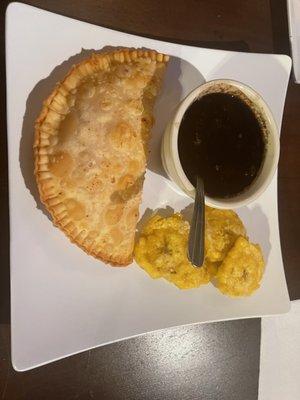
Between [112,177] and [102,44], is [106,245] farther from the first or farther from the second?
[102,44]

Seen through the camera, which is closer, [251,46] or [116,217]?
[116,217]

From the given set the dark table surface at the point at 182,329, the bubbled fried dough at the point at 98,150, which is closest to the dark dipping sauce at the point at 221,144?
the bubbled fried dough at the point at 98,150

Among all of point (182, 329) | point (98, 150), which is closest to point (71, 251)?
point (98, 150)

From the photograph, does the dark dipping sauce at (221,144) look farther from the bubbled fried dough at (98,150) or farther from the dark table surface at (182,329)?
the dark table surface at (182,329)

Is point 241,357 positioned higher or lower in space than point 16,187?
lower

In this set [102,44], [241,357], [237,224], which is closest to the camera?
[102,44]

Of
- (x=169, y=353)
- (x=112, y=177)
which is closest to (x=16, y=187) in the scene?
(x=112, y=177)

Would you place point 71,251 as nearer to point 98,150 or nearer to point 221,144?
point 98,150
